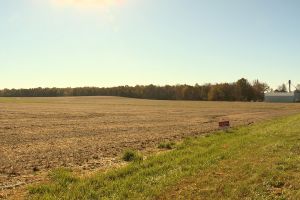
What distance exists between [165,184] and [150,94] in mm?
183082

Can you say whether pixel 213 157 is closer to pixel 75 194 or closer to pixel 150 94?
pixel 75 194

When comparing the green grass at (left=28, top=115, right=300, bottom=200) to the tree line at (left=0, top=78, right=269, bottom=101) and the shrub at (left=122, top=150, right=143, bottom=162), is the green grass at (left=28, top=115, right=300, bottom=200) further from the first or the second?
the tree line at (left=0, top=78, right=269, bottom=101)

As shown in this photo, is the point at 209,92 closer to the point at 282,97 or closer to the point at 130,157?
the point at 282,97

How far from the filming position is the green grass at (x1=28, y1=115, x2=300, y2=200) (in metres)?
9.88

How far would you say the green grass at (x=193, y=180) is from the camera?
9875 mm

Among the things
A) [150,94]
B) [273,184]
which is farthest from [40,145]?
[150,94]

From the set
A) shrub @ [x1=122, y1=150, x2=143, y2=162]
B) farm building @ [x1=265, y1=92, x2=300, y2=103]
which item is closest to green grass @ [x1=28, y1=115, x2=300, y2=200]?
shrub @ [x1=122, y1=150, x2=143, y2=162]

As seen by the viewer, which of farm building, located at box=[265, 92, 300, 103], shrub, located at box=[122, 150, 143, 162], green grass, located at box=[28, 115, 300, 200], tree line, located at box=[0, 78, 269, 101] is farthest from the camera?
tree line, located at box=[0, 78, 269, 101]

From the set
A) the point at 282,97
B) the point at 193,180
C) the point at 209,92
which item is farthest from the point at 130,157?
the point at 209,92

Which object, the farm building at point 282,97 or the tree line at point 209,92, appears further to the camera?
the tree line at point 209,92

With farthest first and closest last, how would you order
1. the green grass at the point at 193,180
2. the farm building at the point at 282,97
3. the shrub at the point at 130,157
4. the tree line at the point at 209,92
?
the tree line at the point at 209,92, the farm building at the point at 282,97, the shrub at the point at 130,157, the green grass at the point at 193,180

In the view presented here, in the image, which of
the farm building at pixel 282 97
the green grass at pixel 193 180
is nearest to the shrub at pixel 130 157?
the green grass at pixel 193 180

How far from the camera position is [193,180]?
11406 millimetres

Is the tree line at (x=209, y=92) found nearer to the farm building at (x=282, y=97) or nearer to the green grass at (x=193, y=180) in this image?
the farm building at (x=282, y=97)
